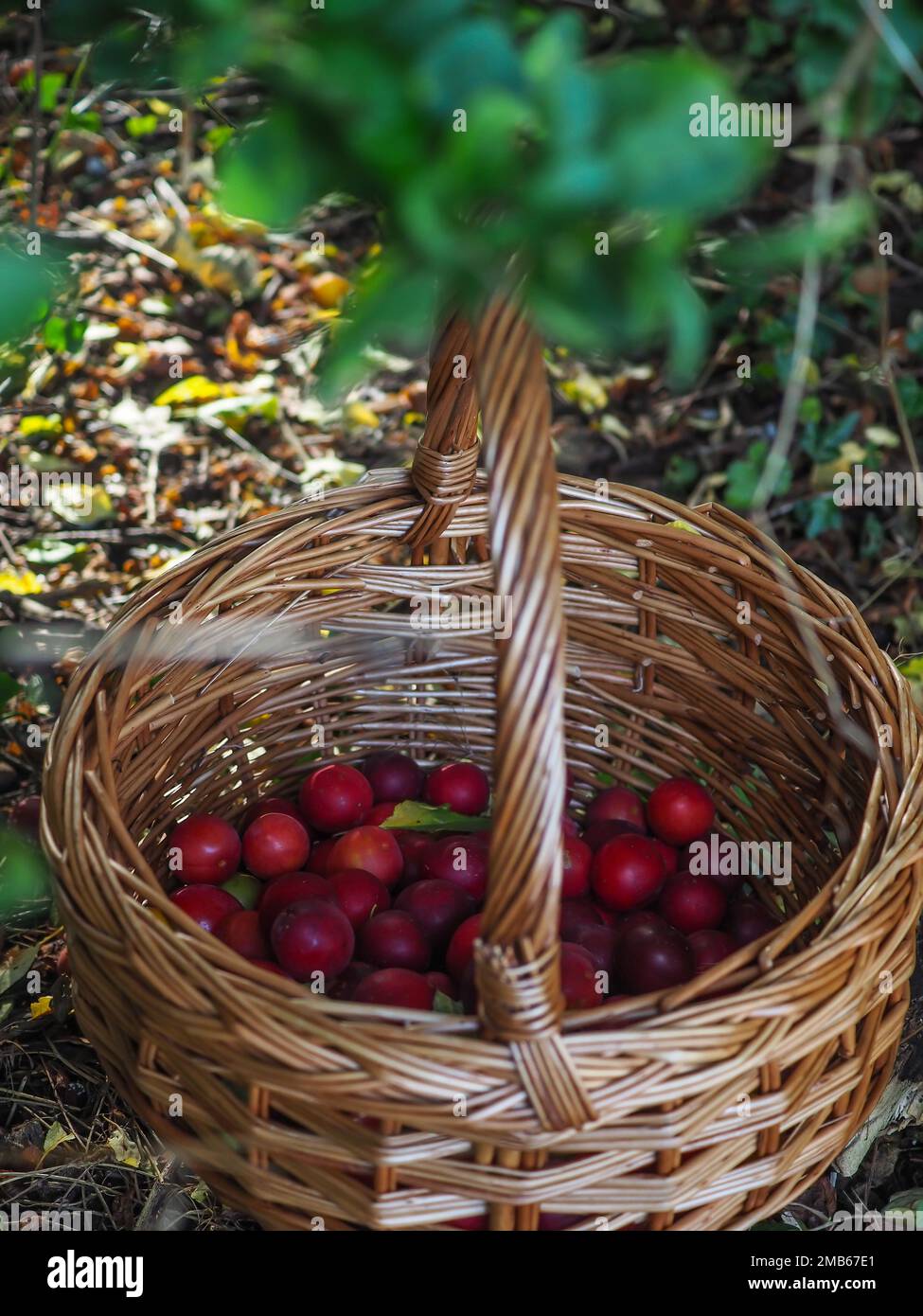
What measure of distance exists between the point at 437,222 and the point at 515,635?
0.31m

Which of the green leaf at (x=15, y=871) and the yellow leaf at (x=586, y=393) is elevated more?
the yellow leaf at (x=586, y=393)

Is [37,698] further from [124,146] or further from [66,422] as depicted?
[124,146]

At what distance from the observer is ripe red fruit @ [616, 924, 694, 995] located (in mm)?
1168

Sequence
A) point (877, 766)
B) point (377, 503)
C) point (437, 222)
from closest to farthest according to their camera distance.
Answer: point (437, 222), point (877, 766), point (377, 503)

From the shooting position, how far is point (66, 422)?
237cm

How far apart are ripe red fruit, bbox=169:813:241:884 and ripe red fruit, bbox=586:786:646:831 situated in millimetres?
429

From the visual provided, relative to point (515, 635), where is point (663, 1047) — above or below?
below

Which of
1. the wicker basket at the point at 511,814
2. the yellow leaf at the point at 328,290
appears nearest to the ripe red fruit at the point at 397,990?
the wicker basket at the point at 511,814

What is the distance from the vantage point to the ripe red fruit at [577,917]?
125 cm

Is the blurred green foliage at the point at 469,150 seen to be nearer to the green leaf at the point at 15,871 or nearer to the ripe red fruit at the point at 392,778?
the green leaf at the point at 15,871

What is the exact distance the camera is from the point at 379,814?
1.44 meters

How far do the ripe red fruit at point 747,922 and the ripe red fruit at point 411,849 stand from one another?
0.36 meters
